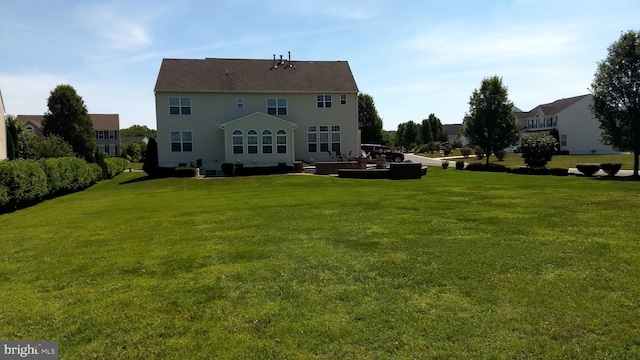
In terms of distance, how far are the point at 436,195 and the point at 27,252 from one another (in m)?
12.4

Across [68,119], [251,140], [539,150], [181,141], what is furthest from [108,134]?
[539,150]

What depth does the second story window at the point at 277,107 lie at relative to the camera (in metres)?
35.8

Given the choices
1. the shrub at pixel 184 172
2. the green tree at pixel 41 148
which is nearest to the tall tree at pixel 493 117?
the shrub at pixel 184 172

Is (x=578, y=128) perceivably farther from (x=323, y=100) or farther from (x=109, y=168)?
(x=109, y=168)

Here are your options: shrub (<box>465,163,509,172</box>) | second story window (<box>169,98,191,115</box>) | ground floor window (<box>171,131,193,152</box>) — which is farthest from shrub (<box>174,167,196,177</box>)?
shrub (<box>465,163,509,172</box>)

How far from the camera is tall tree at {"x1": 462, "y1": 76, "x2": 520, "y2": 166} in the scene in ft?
118

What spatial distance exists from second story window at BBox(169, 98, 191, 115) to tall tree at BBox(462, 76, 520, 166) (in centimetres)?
2387

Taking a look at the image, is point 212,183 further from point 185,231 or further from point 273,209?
point 185,231

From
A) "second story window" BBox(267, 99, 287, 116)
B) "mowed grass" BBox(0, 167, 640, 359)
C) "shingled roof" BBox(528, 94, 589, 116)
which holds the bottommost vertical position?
"mowed grass" BBox(0, 167, 640, 359)

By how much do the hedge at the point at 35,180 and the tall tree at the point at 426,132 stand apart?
80799 millimetres

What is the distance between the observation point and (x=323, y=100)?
36.5 m

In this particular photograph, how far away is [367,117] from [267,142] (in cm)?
4584

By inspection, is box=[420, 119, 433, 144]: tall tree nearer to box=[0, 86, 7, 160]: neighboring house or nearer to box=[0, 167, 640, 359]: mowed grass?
box=[0, 86, 7, 160]: neighboring house

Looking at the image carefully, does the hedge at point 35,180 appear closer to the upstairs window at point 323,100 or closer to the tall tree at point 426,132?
the upstairs window at point 323,100
